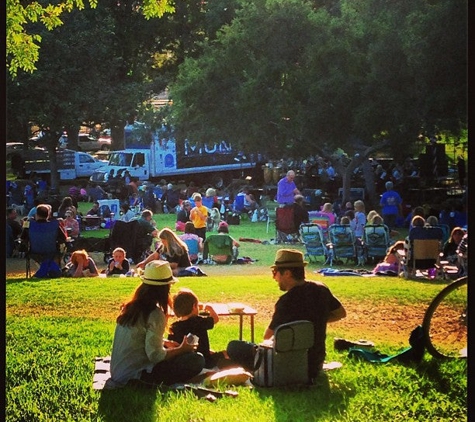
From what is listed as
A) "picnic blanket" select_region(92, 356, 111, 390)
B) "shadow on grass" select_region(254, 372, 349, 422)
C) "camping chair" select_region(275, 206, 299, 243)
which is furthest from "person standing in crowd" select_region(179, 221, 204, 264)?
"shadow on grass" select_region(254, 372, 349, 422)

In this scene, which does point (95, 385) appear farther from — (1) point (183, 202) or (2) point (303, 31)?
(2) point (303, 31)

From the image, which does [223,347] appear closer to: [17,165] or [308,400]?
[308,400]

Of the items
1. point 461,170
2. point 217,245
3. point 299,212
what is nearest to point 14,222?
point 217,245

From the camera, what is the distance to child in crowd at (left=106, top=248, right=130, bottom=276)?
28.3 feet

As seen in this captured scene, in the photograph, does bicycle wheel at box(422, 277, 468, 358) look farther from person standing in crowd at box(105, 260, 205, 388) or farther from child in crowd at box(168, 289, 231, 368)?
person standing in crowd at box(105, 260, 205, 388)

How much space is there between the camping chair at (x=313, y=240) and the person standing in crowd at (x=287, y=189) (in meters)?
0.37

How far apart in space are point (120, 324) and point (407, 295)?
3612 mm

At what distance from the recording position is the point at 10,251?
892 centimetres

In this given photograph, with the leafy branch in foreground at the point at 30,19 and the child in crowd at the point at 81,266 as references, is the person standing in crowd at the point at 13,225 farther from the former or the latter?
the leafy branch in foreground at the point at 30,19

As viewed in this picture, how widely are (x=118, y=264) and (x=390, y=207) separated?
261cm

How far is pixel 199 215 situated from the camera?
8.93 m

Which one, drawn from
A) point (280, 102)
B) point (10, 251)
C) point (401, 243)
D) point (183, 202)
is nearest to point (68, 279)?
point (10, 251)

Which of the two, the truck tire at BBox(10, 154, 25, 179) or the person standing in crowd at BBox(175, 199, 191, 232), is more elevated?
the truck tire at BBox(10, 154, 25, 179)

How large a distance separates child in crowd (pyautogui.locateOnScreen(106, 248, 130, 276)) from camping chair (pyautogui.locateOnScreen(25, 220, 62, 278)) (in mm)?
506
